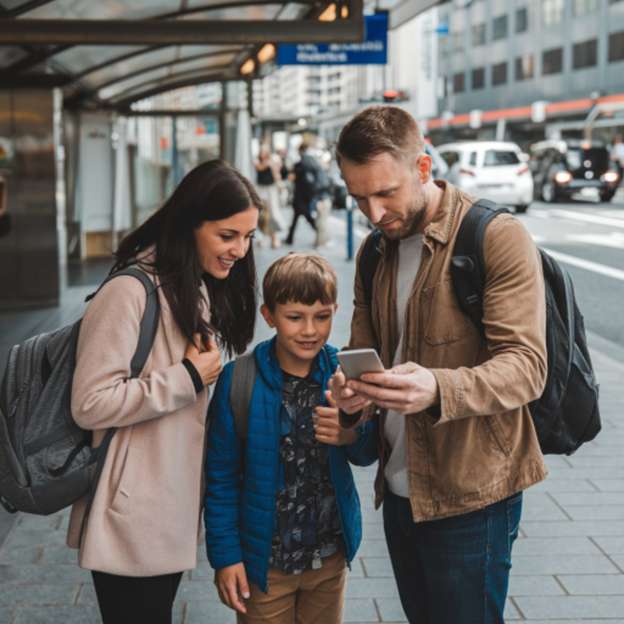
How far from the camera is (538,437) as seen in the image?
2.26m

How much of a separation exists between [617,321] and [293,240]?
8.77 metres

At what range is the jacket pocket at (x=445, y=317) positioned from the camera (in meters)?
2.10

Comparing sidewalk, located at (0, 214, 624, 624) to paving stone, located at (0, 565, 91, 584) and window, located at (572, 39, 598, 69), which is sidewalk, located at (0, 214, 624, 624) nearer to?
paving stone, located at (0, 565, 91, 584)

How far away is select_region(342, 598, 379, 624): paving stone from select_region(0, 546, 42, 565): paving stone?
139 centimetres

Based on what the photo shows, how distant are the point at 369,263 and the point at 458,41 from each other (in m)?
74.2

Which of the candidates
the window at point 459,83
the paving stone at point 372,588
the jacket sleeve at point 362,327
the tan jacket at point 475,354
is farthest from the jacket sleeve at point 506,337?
the window at point 459,83

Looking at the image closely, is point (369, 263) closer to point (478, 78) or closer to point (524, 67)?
point (524, 67)

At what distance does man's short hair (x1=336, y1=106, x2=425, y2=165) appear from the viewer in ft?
6.83

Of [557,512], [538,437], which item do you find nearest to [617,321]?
[557,512]

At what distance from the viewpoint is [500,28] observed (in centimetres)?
6625

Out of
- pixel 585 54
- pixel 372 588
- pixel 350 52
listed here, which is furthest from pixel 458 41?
pixel 372 588

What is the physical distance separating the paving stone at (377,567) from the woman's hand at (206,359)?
1901mm

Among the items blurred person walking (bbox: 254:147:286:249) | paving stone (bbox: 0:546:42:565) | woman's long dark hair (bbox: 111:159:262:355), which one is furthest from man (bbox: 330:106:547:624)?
blurred person walking (bbox: 254:147:286:249)

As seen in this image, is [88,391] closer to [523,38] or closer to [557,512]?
[557,512]
